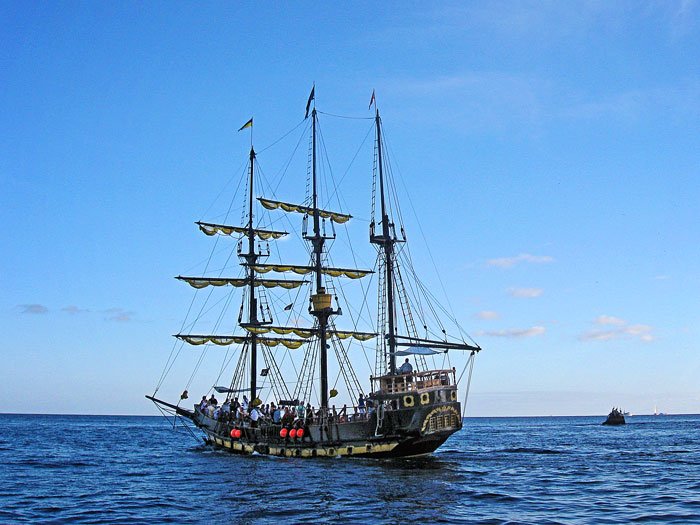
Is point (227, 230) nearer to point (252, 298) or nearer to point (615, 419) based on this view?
point (252, 298)

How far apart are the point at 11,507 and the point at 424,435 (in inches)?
1013

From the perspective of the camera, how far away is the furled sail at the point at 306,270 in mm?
68750

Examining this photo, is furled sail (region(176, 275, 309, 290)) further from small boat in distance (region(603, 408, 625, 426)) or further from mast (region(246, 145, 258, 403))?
small boat in distance (region(603, 408, 625, 426))

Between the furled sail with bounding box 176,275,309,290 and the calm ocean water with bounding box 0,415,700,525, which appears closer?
the calm ocean water with bounding box 0,415,700,525

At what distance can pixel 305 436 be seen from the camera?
54.2 meters

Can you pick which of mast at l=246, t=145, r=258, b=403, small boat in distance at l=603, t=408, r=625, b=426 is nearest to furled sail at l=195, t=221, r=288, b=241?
mast at l=246, t=145, r=258, b=403

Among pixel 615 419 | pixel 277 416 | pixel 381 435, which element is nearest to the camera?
pixel 381 435

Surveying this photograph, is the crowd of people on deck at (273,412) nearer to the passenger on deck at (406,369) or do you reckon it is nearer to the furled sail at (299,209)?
the passenger on deck at (406,369)

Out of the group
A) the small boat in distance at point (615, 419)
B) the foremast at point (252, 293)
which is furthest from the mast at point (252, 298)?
the small boat in distance at point (615, 419)

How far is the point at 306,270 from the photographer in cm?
6869

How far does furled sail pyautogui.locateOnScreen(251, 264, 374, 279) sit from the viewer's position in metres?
68.8

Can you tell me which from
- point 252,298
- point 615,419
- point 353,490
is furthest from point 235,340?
point 615,419

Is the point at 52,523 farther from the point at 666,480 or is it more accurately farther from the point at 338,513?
the point at 666,480

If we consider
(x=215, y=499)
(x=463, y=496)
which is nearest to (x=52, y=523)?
(x=215, y=499)
